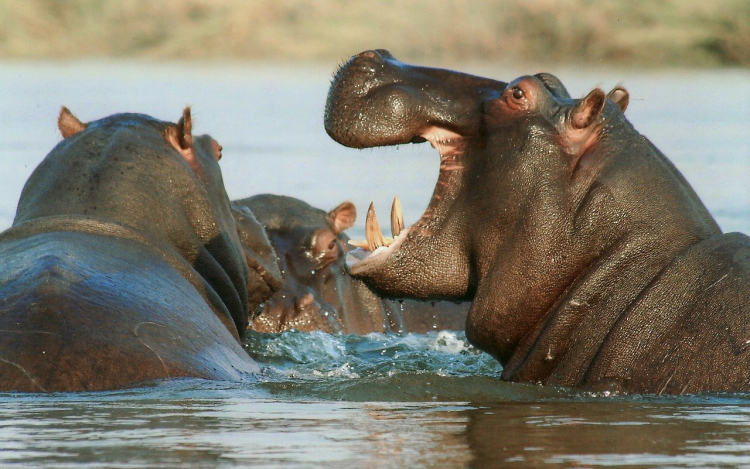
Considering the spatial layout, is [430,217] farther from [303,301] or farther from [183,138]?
[303,301]

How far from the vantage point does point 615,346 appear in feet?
16.9

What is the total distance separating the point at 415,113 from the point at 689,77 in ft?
156

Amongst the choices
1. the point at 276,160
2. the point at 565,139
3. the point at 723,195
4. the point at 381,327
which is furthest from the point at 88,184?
the point at 276,160

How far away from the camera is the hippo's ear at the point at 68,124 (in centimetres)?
682

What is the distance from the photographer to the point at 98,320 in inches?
199

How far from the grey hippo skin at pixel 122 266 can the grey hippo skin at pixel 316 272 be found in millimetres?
2197

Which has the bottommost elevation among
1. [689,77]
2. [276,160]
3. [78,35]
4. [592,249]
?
[592,249]

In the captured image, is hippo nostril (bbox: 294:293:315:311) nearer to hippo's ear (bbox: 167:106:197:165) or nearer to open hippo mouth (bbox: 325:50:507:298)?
hippo's ear (bbox: 167:106:197:165)

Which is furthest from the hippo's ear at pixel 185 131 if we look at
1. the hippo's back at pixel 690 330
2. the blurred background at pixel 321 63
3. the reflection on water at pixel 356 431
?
the blurred background at pixel 321 63

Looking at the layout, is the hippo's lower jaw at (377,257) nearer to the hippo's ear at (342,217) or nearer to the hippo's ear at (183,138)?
the hippo's ear at (183,138)

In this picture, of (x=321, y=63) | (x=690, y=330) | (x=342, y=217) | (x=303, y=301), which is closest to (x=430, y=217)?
(x=690, y=330)

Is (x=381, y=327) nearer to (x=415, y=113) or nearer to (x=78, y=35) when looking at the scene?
(x=415, y=113)

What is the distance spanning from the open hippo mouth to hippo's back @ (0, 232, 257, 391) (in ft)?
2.54

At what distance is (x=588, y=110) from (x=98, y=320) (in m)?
2.11
